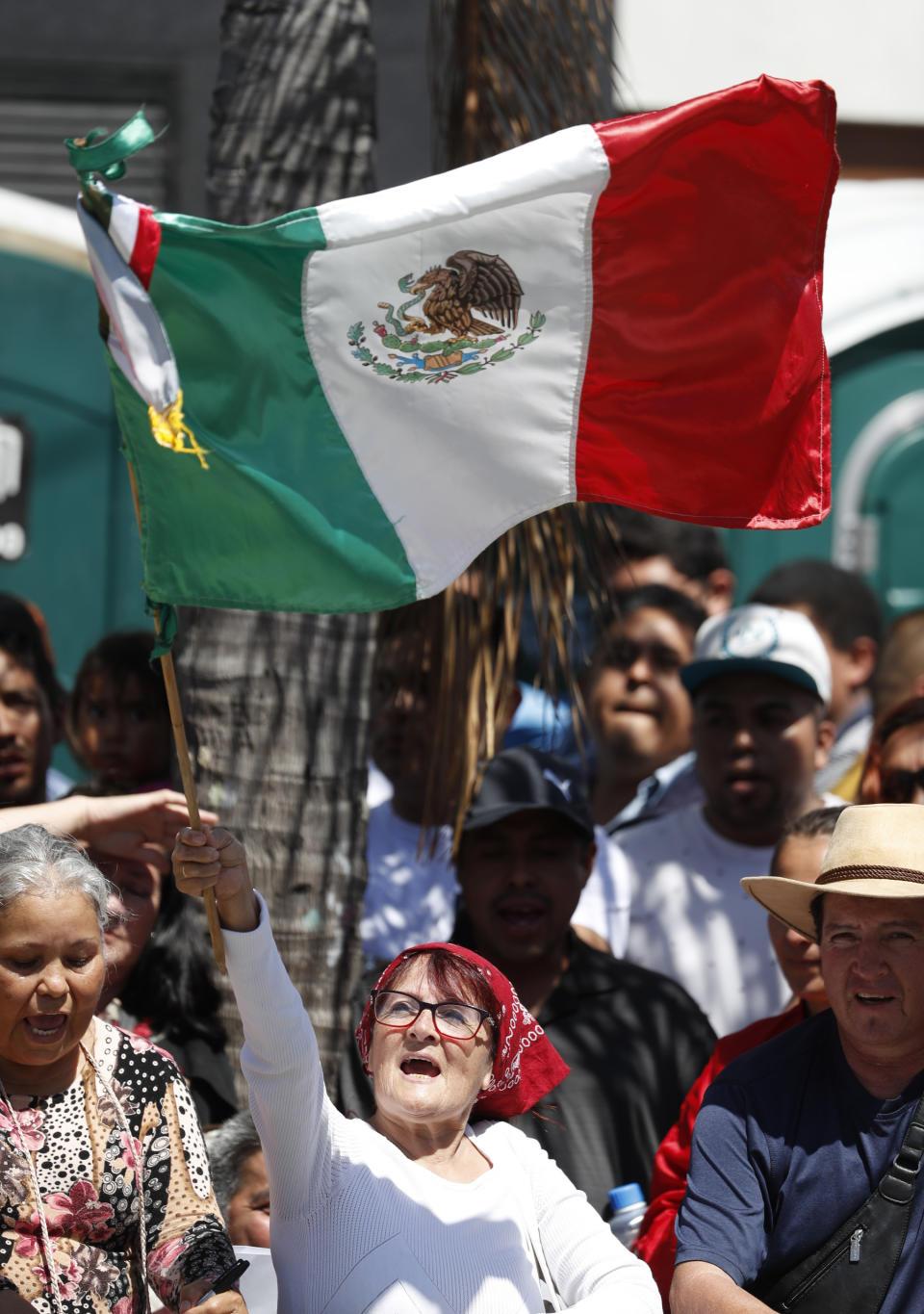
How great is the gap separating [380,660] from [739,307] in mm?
1742

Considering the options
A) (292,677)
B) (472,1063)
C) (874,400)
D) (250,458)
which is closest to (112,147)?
(250,458)

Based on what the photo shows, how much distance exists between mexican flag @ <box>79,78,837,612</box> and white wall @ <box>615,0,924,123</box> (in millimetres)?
4108

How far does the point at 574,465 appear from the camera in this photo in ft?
11.8

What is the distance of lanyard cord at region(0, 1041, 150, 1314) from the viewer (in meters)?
2.88

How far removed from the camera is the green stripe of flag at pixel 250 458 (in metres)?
3.29

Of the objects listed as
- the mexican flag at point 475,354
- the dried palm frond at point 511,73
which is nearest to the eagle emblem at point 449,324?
the mexican flag at point 475,354

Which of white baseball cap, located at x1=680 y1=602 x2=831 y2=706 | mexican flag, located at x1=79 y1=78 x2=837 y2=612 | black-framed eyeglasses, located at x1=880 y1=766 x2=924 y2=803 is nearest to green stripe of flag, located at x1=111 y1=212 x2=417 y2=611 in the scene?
mexican flag, located at x1=79 y1=78 x2=837 y2=612

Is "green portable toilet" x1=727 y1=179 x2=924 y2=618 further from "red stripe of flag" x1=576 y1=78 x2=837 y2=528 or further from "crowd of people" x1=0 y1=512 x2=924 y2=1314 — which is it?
"red stripe of flag" x1=576 y1=78 x2=837 y2=528

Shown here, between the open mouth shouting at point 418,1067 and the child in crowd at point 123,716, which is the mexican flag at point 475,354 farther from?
the child in crowd at point 123,716

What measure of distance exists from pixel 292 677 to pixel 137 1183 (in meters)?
1.48

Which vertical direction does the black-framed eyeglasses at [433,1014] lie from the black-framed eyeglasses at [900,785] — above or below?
below

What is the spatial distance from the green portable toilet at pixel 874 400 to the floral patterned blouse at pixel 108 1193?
196 inches

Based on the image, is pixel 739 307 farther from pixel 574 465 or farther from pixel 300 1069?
pixel 300 1069

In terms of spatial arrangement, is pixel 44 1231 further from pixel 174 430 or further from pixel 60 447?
pixel 60 447
